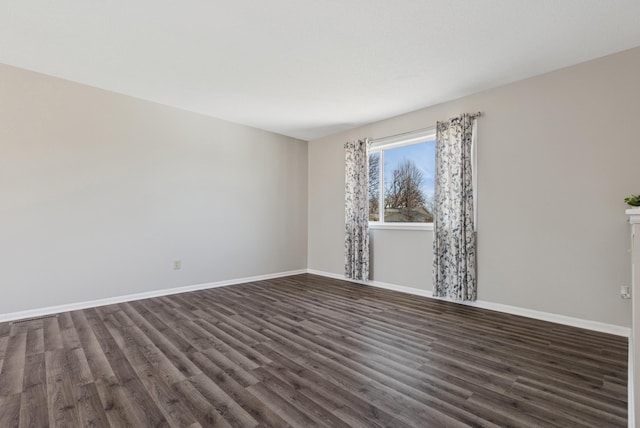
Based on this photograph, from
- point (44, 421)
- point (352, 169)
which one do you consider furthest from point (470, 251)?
point (44, 421)

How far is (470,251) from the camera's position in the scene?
3631mm

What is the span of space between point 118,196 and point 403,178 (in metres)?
4.03

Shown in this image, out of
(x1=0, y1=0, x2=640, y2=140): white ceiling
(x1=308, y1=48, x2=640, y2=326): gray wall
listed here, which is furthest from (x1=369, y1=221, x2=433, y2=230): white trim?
(x1=0, y1=0, x2=640, y2=140): white ceiling

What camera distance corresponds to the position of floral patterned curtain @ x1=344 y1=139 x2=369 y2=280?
4.90 metres

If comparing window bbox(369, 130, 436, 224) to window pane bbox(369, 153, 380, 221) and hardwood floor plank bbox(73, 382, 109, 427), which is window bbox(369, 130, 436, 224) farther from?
hardwood floor plank bbox(73, 382, 109, 427)

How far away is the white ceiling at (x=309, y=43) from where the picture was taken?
2244 millimetres

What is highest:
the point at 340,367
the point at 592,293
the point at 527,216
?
the point at 527,216

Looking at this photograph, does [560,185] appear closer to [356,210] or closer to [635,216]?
[635,216]

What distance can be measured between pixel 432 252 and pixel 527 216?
3.96ft

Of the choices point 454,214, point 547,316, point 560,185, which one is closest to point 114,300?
point 454,214

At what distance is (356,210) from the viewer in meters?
5.03

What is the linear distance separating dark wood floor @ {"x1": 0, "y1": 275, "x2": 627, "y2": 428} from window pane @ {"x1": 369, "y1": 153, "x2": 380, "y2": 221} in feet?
6.38

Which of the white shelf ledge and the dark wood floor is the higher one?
the white shelf ledge

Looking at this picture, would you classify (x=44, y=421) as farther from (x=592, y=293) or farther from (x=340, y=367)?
(x=592, y=293)
